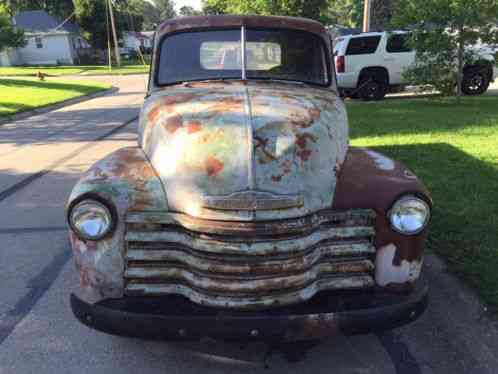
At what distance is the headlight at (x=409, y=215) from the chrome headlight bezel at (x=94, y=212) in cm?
153

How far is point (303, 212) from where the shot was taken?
2.47 meters

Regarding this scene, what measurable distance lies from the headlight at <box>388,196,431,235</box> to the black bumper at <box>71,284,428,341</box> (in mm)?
→ 401

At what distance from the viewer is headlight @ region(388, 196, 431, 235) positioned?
102 inches

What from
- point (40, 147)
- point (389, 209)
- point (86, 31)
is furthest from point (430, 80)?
point (86, 31)

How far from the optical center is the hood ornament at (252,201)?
242cm

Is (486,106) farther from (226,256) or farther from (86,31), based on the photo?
(86,31)

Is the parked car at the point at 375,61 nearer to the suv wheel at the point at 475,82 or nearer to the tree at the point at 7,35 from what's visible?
the suv wheel at the point at 475,82

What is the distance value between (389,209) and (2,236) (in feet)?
12.9

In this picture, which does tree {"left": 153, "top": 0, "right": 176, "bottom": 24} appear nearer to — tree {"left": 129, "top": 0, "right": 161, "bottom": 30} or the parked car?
tree {"left": 129, "top": 0, "right": 161, "bottom": 30}

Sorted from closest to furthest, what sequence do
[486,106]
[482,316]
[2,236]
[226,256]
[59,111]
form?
[226,256]
[482,316]
[2,236]
[486,106]
[59,111]

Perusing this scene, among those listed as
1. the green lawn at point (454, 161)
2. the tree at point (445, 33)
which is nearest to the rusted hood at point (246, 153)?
the green lawn at point (454, 161)

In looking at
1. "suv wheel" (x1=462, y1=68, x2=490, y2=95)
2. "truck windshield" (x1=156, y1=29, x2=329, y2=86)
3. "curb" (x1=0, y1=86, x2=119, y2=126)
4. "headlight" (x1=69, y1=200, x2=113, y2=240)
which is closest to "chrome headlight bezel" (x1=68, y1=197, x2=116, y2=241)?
"headlight" (x1=69, y1=200, x2=113, y2=240)

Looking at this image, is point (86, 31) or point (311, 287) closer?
point (311, 287)

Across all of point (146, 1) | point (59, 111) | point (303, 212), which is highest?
point (146, 1)
